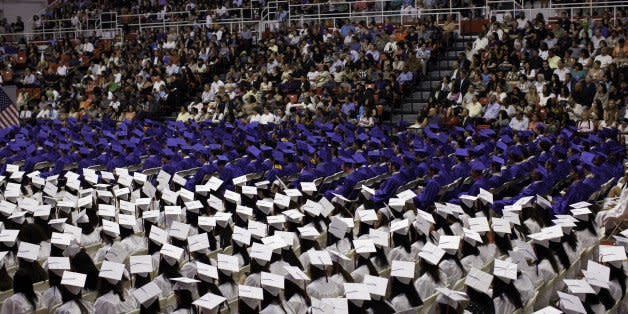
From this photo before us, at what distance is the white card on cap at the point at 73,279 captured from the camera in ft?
22.0

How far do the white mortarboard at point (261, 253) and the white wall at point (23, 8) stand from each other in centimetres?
2815

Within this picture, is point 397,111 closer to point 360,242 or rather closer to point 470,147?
point 470,147

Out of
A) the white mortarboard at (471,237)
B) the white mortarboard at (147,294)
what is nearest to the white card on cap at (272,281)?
the white mortarboard at (147,294)

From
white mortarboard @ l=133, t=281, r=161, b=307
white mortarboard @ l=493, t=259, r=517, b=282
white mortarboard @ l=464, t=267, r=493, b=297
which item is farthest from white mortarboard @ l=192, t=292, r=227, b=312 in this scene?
white mortarboard @ l=493, t=259, r=517, b=282

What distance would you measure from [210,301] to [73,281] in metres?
1.47

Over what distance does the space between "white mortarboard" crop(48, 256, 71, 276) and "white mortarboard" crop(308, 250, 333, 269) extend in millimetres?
2437

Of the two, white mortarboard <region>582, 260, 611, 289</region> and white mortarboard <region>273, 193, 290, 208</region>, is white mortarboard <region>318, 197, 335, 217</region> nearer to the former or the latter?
white mortarboard <region>273, 193, 290, 208</region>

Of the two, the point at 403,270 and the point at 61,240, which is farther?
the point at 61,240

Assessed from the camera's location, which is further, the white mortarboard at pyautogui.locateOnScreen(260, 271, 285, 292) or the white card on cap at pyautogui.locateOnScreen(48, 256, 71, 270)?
the white card on cap at pyautogui.locateOnScreen(48, 256, 71, 270)

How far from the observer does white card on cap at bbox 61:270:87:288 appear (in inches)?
265

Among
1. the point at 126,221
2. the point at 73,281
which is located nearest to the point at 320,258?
the point at 73,281

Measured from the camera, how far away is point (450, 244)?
737cm

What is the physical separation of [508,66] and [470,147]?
5357 mm

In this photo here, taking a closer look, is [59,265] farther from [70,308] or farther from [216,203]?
[216,203]
